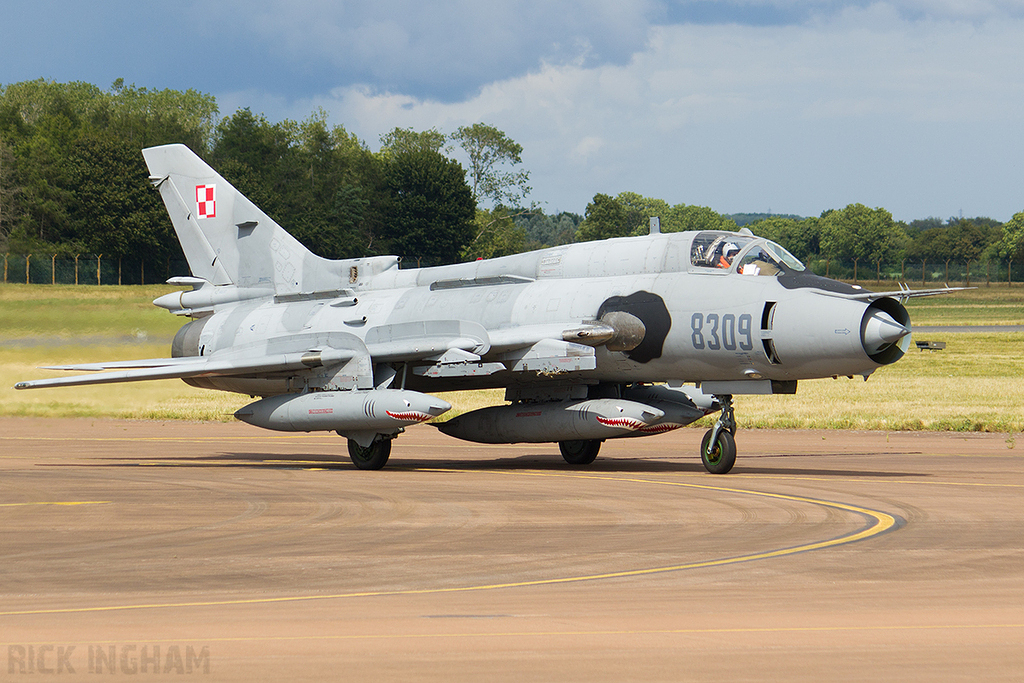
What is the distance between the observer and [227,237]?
74.4 feet

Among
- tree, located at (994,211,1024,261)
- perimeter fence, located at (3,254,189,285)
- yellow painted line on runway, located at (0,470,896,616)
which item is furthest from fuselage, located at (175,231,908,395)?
tree, located at (994,211,1024,261)

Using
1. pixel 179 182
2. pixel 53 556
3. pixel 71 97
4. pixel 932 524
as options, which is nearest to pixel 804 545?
pixel 932 524

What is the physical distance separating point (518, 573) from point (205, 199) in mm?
15539

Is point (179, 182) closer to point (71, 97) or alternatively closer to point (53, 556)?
point (53, 556)

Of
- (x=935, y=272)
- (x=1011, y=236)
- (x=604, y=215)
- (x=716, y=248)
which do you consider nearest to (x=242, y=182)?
(x=604, y=215)

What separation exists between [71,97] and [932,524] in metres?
124

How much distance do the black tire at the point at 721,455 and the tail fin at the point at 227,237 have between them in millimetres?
8230

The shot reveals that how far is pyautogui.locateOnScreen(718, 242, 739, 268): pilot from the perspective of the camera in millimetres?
16969

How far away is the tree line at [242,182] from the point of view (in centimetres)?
8325

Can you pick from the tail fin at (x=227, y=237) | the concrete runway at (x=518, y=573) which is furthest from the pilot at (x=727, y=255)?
the tail fin at (x=227, y=237)

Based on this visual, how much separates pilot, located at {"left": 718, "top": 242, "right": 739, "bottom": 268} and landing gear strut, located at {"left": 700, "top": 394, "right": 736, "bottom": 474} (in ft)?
→ 6.32

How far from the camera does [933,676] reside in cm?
622

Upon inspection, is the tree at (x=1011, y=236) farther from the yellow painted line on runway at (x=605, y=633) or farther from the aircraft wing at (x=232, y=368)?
the yellow painted line on runway at (x=605, y=633)

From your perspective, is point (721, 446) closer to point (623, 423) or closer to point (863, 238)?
point (623, 423)
